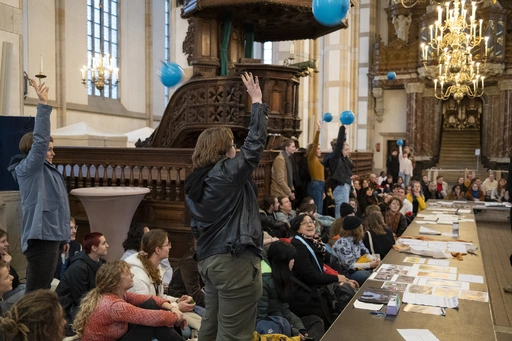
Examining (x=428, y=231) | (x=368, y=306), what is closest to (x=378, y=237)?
(x=428, y=231)

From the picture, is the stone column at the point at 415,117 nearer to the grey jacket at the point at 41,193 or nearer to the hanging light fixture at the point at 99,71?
the hanging light fixture at the point at 99,71

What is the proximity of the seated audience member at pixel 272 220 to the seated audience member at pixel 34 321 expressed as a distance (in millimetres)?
3730

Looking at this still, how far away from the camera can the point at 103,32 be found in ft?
59.4

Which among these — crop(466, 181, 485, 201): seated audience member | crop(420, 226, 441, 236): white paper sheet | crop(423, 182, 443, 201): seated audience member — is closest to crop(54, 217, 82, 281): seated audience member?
crop(420, 226, 441, 236): white paper sheet

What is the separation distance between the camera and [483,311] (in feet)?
10.1

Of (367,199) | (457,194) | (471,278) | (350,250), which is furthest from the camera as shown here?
(457,194)

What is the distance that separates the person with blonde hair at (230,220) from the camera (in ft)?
9.39

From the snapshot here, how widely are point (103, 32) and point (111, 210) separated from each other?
14063 mm

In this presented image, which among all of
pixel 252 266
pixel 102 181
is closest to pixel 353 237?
pixel 252 266

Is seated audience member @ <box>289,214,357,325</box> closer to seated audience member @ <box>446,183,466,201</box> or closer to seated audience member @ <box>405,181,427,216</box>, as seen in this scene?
seated audience member @ <box>405,181,427,216</box>

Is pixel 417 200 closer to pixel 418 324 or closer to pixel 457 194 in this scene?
pixel 457 194

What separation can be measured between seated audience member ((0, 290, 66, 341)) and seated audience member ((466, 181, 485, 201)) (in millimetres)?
12892

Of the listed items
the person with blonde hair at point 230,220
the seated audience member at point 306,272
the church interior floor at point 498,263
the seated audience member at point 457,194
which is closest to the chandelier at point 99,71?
the seated audience member at point 457,194

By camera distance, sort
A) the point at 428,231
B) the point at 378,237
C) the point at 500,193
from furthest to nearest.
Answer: the point at 500,193 → the point at 428,231 → the point at 378,237
